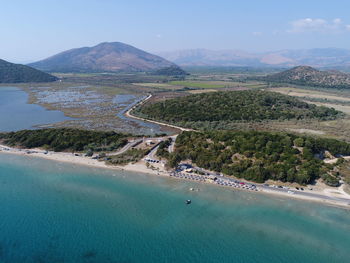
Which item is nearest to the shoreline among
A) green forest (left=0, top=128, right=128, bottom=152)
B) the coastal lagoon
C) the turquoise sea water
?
the turquoise sea water

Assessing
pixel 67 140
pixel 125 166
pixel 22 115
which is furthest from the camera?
pixel 22 115

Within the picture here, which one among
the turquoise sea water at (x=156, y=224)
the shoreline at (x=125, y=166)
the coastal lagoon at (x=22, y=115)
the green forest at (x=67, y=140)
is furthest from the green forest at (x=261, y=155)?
the coastal lagoon at (x=22, y=115)

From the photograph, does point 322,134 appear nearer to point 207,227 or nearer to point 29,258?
point 207,227

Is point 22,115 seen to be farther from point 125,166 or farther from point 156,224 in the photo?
point 156,224

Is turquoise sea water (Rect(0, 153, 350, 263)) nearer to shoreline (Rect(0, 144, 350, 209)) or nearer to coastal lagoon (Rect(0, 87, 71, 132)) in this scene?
shoreline (Rect(0, 144, 350, 209))

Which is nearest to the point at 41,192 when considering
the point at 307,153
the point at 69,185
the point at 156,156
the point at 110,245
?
the point at 69,185

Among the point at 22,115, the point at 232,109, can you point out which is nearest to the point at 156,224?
the point at 232,109
